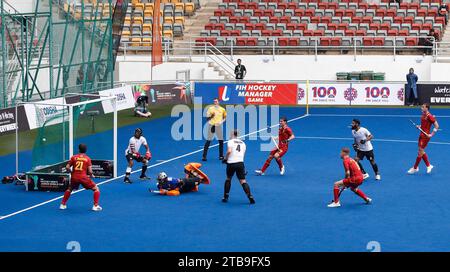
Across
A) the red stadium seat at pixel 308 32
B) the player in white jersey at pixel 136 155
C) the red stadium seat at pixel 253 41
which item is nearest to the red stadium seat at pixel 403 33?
the red stadium seat at pixel 308 32

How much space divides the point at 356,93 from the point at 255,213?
Answer: 1088 inches

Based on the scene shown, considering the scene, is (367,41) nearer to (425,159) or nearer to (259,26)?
(259,26)

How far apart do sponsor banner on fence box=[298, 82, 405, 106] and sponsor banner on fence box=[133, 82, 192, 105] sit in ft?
19.7

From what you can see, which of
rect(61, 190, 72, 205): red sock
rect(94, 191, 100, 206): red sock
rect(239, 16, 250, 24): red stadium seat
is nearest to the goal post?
rect(61, 190, 72, 205): red sock

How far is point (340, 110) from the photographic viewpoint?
157ft

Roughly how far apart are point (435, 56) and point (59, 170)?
3161 cm

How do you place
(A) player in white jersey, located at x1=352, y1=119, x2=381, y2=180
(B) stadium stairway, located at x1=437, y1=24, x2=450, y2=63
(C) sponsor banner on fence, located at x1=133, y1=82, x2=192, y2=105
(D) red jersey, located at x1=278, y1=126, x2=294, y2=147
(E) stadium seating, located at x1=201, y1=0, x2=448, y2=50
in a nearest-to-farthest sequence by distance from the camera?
1. (A) player in white jersey, located at x1=352, y1=119, x2=381, y2=180
2. (D) red jersey, located at x1=278, y1=126, x2=294, y2=147
3. (C) sponsor banner on fence, located at x1=133, y1=82, x2=192, y2=105
4. (B) stadium stairway, located at x1=437, y1=24, x2=450, y2=63
5. (E) stadium seating, located at x1=201, y1=0, x2=448, y2=50

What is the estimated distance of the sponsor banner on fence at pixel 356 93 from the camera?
159 feet

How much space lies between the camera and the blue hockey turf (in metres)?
18.5

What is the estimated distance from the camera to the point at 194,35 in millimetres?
57625

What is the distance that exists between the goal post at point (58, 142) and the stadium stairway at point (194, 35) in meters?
18.2

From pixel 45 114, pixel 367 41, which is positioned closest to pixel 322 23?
pixel 367 41

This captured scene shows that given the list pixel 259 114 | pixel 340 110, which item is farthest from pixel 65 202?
pixel 340 110

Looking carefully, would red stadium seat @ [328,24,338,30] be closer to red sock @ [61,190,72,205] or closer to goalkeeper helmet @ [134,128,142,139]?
goalkeeper helmet @ [134,128,142,139]
